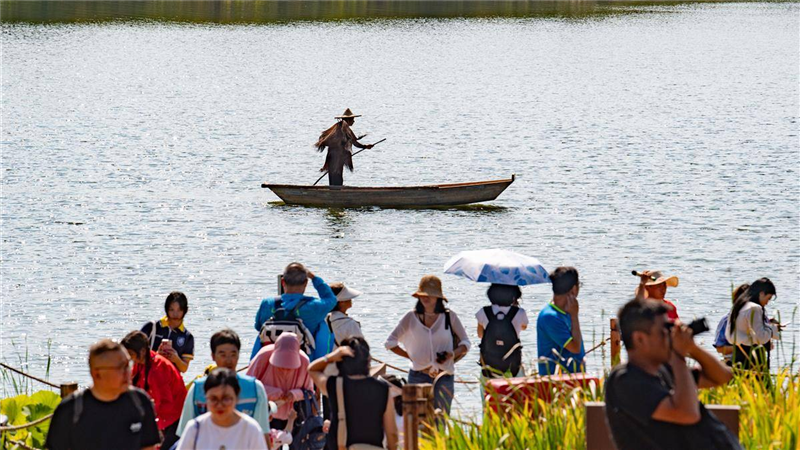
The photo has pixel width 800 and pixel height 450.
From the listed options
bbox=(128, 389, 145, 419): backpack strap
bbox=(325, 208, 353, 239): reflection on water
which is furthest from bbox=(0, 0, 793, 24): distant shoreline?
bbox=(128, 389, 145, 419): backpack strap

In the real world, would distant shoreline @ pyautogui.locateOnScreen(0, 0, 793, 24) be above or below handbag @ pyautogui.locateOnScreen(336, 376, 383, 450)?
above

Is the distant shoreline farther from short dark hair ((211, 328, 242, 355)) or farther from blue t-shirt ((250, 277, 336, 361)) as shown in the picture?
short dark hair ((211, 328, 242, 355))

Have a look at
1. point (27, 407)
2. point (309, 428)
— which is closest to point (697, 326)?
point (309, 428)

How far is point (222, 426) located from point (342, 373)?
4.79 feet

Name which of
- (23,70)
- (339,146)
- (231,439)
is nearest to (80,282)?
(339,146)

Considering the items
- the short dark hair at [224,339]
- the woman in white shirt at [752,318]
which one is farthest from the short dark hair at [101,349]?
the woman in white shirt at [752,318]

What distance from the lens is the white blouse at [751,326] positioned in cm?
1219

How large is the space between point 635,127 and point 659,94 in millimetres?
16029

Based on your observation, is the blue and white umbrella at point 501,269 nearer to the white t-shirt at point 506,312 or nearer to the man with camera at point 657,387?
the white t-shirt at point 506,312

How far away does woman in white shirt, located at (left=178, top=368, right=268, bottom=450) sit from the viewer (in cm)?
804

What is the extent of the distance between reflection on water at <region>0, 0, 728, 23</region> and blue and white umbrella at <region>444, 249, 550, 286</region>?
103m

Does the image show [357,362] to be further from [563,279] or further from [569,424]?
[563,279]

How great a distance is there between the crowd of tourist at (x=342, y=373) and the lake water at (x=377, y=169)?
1733mm

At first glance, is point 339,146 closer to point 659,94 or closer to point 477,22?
point 659,94
